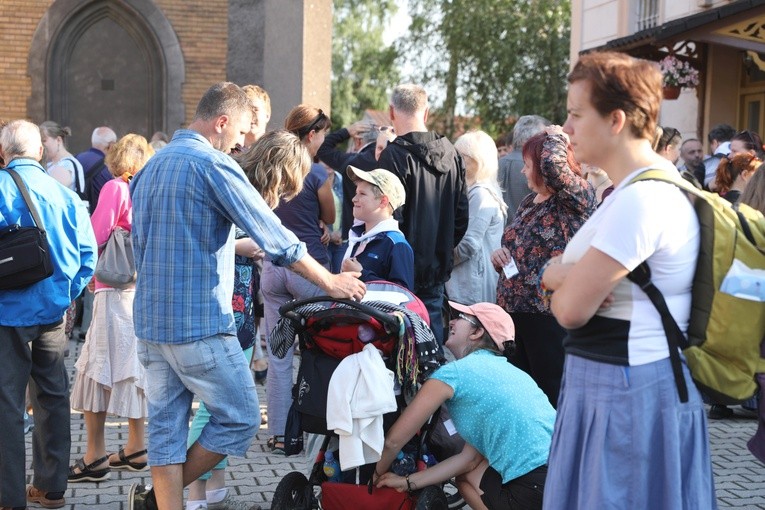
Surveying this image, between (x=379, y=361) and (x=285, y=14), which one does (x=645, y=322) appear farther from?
(x=285, y=14)

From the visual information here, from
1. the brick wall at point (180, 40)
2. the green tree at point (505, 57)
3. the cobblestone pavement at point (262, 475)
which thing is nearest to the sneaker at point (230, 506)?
the cobblestone pavement at point (262, 475)

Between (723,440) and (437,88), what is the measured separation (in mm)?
28997

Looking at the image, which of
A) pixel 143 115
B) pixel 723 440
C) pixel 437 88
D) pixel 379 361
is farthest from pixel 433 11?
pixel 379 361

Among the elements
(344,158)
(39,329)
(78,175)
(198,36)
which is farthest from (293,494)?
(198,36)

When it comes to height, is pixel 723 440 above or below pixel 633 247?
below

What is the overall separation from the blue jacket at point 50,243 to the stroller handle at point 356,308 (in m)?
1.40

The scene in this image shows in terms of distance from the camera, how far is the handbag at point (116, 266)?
21.3ft

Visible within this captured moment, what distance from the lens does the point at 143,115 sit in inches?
710

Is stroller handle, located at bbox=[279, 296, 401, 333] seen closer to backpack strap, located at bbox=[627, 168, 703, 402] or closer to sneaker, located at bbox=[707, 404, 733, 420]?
backpack strap, located at bbox=[627, 168, 703, 402]

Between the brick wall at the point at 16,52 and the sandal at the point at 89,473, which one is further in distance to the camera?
the brick wall at the point at 16,52

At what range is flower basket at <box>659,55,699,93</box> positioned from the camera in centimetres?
1531

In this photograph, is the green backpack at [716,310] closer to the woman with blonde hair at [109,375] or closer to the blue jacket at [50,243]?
the blue jacket at [50,243]

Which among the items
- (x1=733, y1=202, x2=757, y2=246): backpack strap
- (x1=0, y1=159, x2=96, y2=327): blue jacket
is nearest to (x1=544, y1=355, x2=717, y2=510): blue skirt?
(x1=733, y1=202, x2=757, y2=246): backpack strap

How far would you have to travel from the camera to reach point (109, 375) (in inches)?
257
